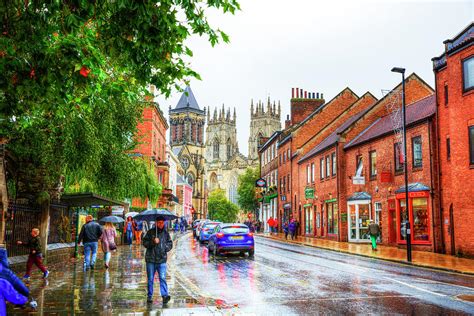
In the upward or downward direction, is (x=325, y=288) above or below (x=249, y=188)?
below

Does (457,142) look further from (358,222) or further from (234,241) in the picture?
(358,222)

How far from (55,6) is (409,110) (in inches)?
1177

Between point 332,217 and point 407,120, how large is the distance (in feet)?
39.7

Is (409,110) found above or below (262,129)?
below

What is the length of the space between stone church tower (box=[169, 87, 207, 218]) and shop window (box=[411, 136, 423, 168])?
11030cm

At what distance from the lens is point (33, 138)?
1539 centimetres

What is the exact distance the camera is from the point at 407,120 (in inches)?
1173

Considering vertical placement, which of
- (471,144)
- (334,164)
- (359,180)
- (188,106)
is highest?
(188,106)

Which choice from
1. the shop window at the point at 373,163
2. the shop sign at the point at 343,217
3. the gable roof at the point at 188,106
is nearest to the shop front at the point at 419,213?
the shop window at the point at 373,163

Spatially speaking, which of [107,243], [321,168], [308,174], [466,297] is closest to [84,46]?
[466,297]

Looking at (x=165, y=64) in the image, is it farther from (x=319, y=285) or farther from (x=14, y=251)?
(x=14, y=251)

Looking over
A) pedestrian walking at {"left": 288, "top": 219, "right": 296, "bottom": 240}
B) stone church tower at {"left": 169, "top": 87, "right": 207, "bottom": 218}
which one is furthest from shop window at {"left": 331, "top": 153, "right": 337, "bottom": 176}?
stone church tower at {"left": 169, "top": 87, "right": 207, "bottom": 218}

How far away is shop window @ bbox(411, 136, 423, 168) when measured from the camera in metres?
27.6

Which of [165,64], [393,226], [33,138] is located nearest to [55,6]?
[165,64]
